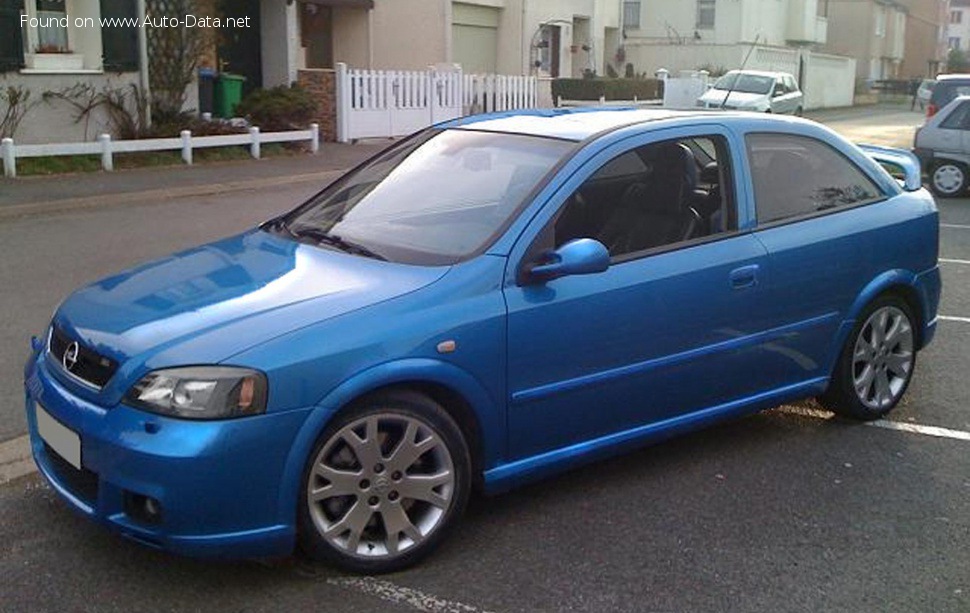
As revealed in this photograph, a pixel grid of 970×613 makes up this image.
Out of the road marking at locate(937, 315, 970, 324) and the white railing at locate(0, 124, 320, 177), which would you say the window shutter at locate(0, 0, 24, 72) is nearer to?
the white railing at locate(0, 124, 320, 177)

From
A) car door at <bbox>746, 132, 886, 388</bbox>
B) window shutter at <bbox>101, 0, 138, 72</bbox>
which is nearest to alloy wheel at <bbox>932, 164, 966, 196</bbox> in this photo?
car door at <bbox>746, 132, 886, 388</bbox>

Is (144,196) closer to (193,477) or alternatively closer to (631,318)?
(631,318)

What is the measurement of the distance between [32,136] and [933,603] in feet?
48.4

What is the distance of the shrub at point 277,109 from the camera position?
18.4 m

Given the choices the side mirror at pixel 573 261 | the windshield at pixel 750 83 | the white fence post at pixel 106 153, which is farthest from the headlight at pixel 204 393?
the windshield at pixel 750 83

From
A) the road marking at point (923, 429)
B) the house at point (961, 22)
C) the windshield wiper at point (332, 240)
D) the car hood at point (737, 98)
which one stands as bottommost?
the road marking at point (923, 429)

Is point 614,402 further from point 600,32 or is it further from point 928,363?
point 600,32

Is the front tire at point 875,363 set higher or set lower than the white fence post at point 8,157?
lower

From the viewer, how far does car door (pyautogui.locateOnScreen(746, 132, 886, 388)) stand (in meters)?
4.88

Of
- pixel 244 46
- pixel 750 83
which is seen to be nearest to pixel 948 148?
pixel 244 46

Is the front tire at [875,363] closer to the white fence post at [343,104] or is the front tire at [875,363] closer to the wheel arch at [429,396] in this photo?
the wheel arch at [429,396]

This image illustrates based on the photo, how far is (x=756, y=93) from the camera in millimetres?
27797

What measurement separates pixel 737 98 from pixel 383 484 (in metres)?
24.9

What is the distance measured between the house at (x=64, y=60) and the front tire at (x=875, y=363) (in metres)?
13.2
